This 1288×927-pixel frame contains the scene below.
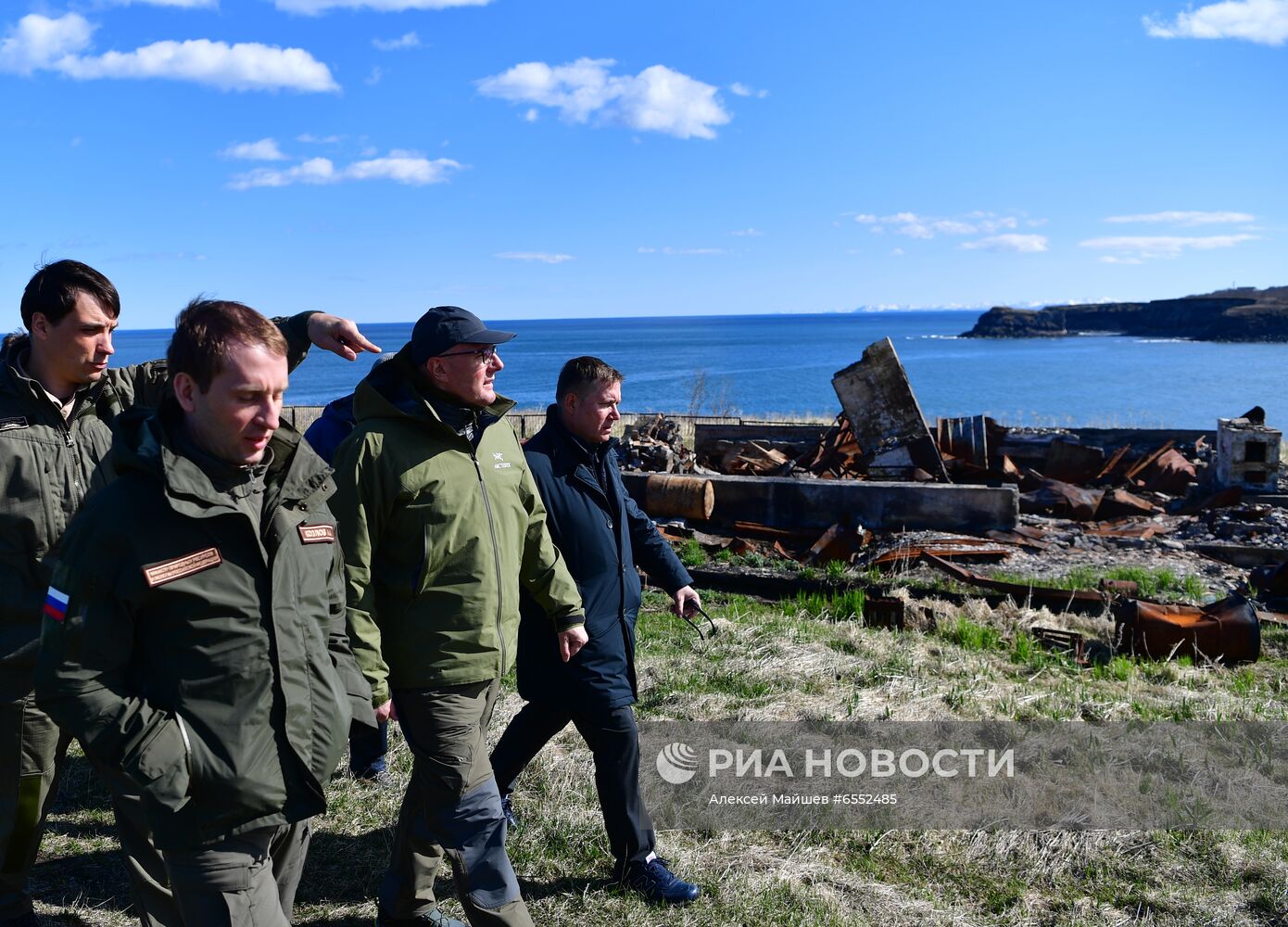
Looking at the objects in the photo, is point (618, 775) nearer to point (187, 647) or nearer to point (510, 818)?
point (510, 818)

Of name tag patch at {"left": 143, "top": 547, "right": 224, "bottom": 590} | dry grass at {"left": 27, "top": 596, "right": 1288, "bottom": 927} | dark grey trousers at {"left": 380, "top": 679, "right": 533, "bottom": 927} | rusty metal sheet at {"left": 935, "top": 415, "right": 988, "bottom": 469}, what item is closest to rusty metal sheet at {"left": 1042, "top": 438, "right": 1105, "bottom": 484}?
rusty metal sheet at {"left": 935, "top": 415, "right": 988, "bottom": 469}

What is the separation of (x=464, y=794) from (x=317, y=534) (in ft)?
3.45

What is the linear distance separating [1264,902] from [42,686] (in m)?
3.98

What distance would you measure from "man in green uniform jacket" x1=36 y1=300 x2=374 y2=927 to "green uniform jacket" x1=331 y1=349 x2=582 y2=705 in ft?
1.80

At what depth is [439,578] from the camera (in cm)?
301

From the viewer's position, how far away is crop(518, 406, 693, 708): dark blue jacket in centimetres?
365

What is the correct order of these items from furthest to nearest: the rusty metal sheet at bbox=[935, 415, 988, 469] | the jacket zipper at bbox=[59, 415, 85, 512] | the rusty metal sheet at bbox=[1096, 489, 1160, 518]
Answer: the rusty metal sheet at bbox=[935, 415, 988, 469] < the rusty metal sheet at bbox=[1096, 489, 1160, 518] < the jacket zipper at bbox=[59, 415, 85, 512]

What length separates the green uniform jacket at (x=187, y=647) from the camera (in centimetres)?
210

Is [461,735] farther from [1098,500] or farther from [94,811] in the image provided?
[1098,500]

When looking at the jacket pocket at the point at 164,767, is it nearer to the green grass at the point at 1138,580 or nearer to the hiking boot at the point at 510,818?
the hiking boot at the point at 510,818

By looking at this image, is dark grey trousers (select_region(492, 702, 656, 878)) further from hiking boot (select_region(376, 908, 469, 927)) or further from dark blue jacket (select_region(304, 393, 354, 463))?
dark blue jacket (select_region(304, 393, 354, 463))

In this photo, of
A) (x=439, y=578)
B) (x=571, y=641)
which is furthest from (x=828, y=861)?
(x=439, y=578)

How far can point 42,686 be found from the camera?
2.10 meters

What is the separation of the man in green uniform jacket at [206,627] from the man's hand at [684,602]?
195 cm
